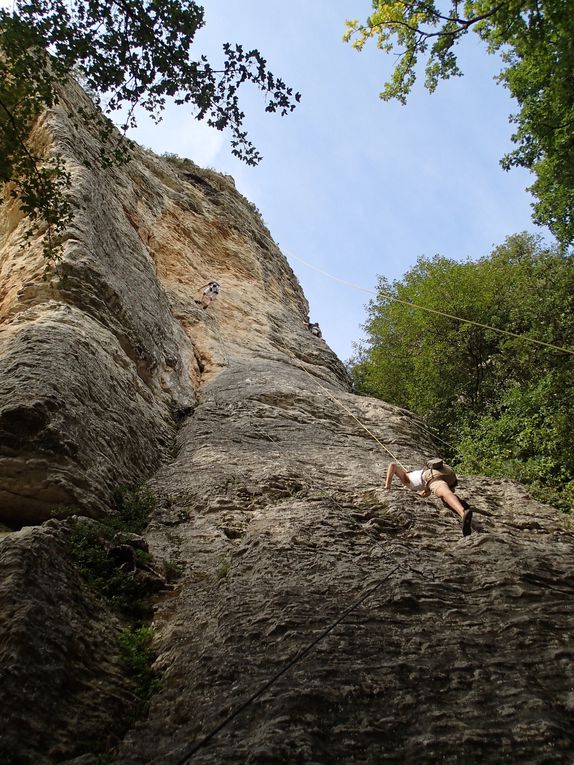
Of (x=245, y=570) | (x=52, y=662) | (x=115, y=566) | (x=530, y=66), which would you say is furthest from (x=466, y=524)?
(x=530, y=66)

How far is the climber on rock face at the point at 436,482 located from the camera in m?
6.20

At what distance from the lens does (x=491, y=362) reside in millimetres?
16938

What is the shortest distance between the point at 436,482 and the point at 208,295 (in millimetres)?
11757

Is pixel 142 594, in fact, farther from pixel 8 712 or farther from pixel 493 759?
pixel 493 759

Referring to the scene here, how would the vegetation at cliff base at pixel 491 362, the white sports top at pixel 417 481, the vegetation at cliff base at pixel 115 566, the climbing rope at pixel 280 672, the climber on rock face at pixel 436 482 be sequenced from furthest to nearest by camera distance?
the vegetation at cliff base at pixel 491 362
the white sports top at pixel 417 481
the climber on rock face at pixel 436 482
the vegetation at cliff base at pixel 115 566
the climbing rope at pixel 280 672

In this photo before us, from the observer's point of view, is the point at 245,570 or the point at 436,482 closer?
the point at 245,570

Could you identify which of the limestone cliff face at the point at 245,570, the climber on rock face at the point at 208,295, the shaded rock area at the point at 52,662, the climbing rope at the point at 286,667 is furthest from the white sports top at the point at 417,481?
the climber on rock face at the point at 208,295

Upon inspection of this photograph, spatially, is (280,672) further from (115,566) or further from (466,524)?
(466,524)

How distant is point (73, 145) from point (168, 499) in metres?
8.59

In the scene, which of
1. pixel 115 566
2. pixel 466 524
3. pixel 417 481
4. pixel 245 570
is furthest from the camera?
pixel 417 481

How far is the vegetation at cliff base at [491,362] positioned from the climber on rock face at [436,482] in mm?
3079

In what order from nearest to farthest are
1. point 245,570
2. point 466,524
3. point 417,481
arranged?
point 245,570 < point 466,524 < point 417,481

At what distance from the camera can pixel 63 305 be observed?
824cm

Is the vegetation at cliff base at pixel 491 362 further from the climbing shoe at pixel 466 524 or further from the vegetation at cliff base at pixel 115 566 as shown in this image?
the vegetation at cliff base at pixel 115 566
